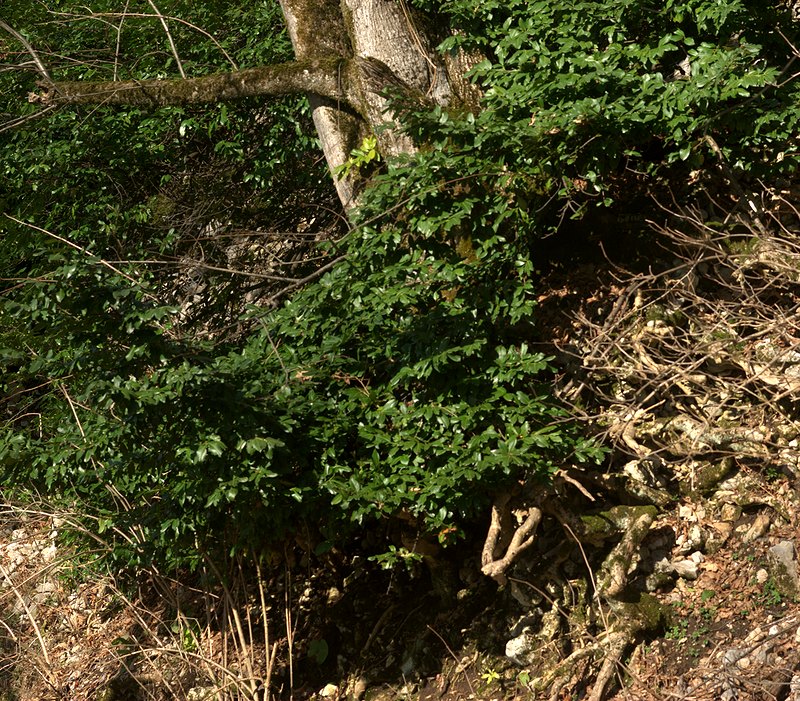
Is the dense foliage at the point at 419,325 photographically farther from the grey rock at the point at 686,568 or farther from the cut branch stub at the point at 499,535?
the grey rock at the point at 686,568

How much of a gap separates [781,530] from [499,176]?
2.61 meters

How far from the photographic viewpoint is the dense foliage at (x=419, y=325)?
5.64m

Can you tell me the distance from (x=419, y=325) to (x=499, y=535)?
137cm

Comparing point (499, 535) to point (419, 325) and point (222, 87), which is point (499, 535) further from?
point (222, 87)

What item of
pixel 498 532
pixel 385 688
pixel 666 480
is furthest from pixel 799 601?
pixel 385 688

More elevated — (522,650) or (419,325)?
(419,325)

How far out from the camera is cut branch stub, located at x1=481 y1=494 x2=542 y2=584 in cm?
606

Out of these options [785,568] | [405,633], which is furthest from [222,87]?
[785,568]

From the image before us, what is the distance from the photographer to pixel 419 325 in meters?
5.90

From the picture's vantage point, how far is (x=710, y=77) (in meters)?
5.89

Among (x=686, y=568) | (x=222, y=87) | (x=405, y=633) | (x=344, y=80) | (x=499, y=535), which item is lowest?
(x=405, y=633)

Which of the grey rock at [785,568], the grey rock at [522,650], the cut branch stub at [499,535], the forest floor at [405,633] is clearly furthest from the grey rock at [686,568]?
the grey rock at [522,650]

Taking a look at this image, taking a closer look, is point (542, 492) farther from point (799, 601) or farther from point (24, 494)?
point (24, 494)

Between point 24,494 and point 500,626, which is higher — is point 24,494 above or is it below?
above
